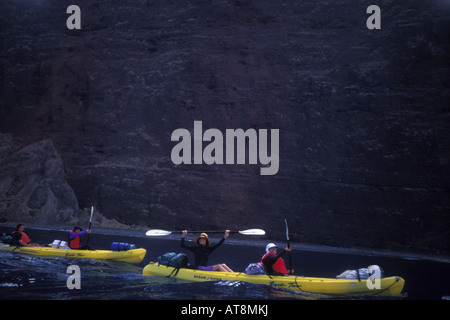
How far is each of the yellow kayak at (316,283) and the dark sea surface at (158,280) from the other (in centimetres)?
17

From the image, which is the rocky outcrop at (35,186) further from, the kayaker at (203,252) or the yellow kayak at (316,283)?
the yellow kayak at (316,283)

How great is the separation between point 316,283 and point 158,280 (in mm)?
4158

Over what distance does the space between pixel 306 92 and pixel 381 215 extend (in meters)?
9.17

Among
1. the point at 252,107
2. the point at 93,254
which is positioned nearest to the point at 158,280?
the point at 93,254

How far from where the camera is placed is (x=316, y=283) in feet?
29.9

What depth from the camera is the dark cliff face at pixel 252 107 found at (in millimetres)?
21984

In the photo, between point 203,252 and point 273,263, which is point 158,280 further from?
point 273,263

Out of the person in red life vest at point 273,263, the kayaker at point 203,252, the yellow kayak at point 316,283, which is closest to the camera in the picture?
the yellow kayak at point 316,283

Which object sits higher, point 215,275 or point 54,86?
point 54,86

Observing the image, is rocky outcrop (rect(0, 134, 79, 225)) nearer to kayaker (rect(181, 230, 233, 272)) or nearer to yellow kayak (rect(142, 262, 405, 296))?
kayaker (rect(181, 230, 233, 272))

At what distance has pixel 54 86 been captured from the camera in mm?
29094

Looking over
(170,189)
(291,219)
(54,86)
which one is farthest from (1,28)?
(291,219)

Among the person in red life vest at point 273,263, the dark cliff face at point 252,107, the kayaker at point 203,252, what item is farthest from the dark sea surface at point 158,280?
the dark cliff face at point 252,107

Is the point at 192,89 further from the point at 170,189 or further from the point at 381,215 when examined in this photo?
the point at 381,215
